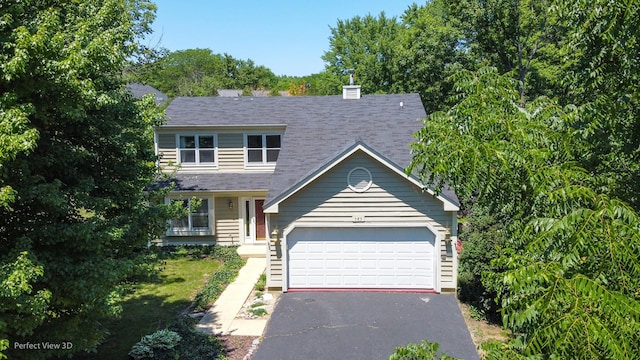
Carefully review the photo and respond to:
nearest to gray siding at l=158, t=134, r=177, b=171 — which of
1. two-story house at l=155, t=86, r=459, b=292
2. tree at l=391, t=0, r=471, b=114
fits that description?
two-story house at l=155, t=86, r=459, b=292

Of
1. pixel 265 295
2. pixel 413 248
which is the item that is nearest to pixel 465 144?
pixel 413 248

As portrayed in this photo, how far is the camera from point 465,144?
4.84 meters

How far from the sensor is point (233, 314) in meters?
13.0

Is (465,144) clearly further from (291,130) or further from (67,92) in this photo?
(291,130)

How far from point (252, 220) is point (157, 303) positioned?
7.00 m

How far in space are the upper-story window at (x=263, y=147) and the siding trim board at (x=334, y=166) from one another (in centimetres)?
671

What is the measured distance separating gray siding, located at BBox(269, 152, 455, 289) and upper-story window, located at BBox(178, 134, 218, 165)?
24.5 ft

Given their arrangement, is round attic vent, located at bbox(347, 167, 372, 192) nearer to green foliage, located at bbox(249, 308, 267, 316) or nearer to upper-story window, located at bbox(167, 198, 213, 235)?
green foliage, located at bbox(249, 308, 267, 316)

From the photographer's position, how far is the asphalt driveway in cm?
1052

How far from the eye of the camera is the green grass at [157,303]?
430 inches

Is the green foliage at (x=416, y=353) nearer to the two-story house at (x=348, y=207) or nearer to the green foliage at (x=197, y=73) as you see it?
the two-story house at (x=348, y=207)

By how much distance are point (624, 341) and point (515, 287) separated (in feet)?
2.48

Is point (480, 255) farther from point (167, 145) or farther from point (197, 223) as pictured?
point (167, 145)

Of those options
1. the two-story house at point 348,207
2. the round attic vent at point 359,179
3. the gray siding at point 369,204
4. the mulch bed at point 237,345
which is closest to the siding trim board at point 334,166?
the two-story house at point 348,207
